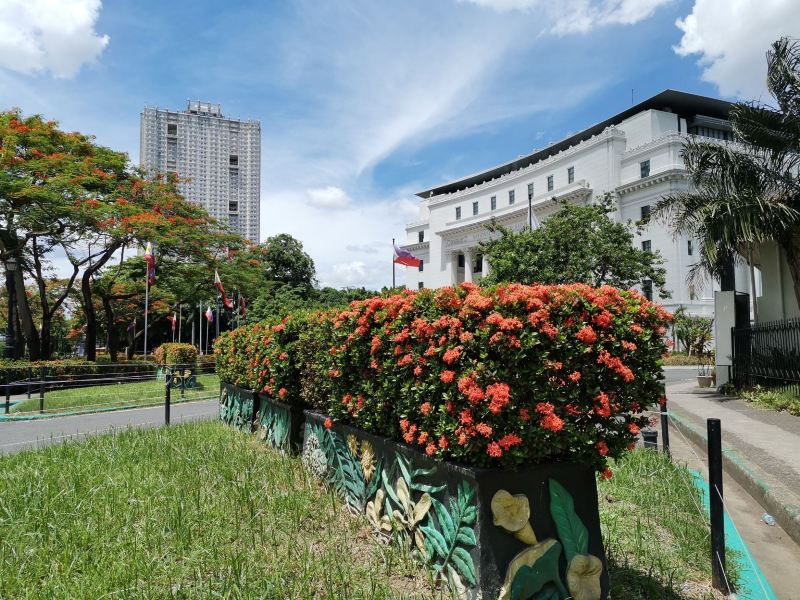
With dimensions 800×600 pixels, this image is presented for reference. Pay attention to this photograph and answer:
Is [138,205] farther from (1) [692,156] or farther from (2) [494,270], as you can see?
(1) [692,156]

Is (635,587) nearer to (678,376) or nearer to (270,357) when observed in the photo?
(270,357)

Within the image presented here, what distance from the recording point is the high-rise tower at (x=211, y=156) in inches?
2479

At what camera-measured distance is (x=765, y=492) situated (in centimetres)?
592

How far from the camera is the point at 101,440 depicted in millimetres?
7727

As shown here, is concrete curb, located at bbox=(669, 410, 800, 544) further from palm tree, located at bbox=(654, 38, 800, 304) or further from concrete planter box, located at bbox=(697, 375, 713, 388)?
concrete planter box, located at bbox=(697, 375, 713, 388)

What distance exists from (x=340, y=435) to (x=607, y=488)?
110 inches

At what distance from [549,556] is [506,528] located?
0.34 meters

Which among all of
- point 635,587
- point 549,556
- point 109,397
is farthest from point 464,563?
point 109,397

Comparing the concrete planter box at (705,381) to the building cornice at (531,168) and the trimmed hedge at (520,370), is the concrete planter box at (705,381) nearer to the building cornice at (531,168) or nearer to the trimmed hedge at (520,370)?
the trimmed hedge at (520,370)

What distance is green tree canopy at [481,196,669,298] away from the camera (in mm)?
28328

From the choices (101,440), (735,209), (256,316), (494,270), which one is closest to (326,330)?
(101,440)

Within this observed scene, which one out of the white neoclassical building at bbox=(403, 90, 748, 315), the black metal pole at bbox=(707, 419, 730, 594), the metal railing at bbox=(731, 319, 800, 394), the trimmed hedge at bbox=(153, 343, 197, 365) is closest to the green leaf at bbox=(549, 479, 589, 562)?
the black metal pole at bbox=(707, 419, 730, 594)

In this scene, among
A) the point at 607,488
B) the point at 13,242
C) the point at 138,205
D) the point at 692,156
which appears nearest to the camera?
the point at 607,488

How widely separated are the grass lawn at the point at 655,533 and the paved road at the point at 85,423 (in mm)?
7908
